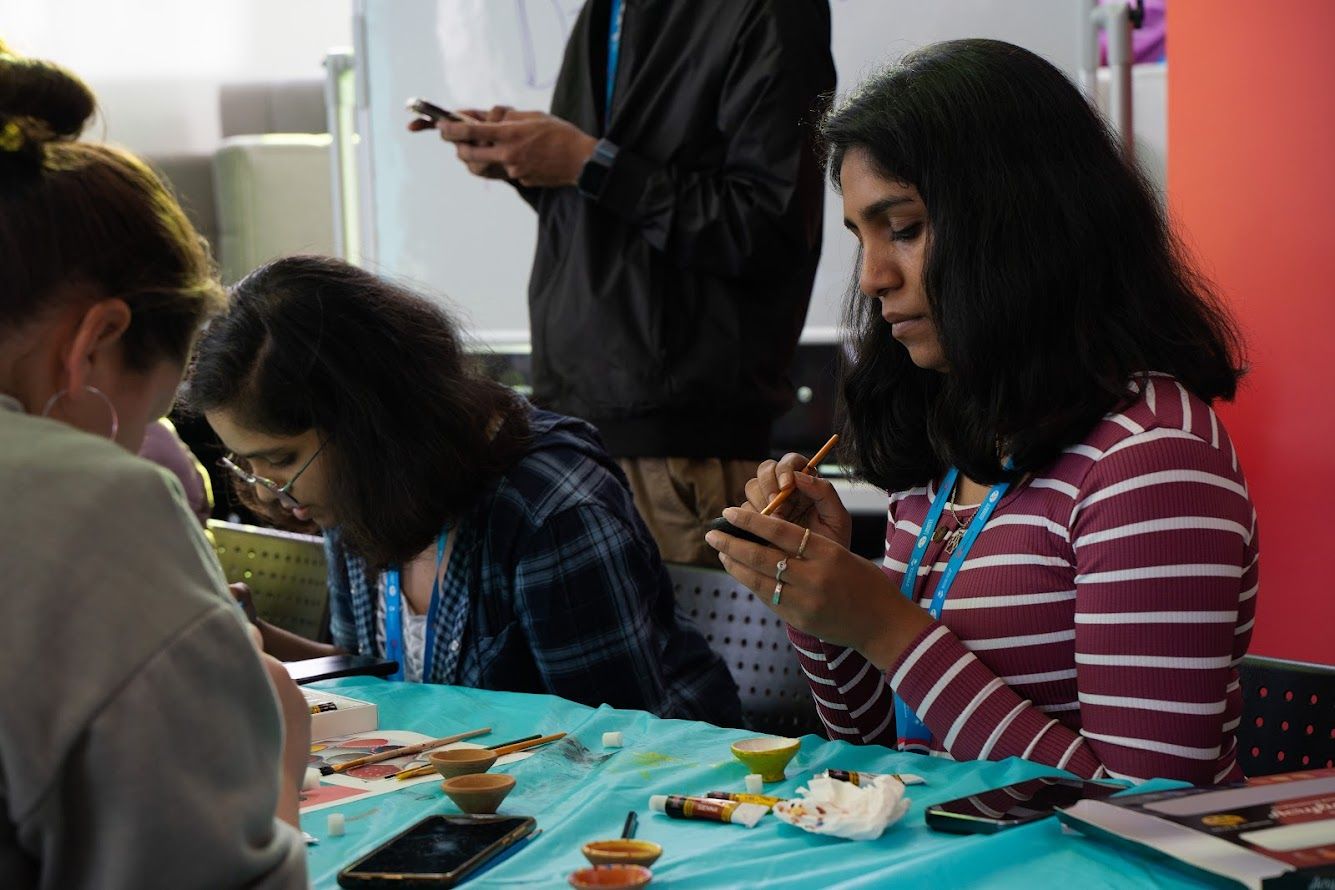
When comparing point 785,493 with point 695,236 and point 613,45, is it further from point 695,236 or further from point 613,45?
point 613,45

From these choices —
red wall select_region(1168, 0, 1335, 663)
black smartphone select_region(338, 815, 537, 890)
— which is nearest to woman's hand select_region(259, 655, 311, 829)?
black smartphone select_region(338, 815, 537, 890)

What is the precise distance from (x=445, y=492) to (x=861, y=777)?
0.93 m

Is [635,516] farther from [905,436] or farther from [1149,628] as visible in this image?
[1149,628]

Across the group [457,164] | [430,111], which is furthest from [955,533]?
[457,164]

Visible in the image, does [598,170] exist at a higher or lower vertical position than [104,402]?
higher

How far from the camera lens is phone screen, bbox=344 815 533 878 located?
1033 millimetres

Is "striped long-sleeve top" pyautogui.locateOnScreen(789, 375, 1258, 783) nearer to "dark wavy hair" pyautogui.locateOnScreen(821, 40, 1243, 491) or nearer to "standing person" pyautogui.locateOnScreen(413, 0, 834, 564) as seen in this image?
"dark wavy hair" pyautogui.locateOnScreen(821, 40, 1243, 491)

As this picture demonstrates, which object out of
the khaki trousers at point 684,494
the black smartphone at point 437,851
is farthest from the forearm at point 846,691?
the khaki trousers at point 684,494

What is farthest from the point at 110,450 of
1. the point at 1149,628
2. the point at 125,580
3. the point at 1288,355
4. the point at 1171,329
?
the point at 1288,355

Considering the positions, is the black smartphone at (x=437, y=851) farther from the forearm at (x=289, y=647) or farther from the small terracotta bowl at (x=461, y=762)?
the forearm at (x=289, y=647)

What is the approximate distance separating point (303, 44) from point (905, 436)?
A: 5315 mm

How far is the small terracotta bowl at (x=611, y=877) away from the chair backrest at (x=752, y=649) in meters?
1.01

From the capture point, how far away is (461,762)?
50.2 inches

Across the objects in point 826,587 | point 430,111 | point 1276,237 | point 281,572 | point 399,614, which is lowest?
point 281,572
